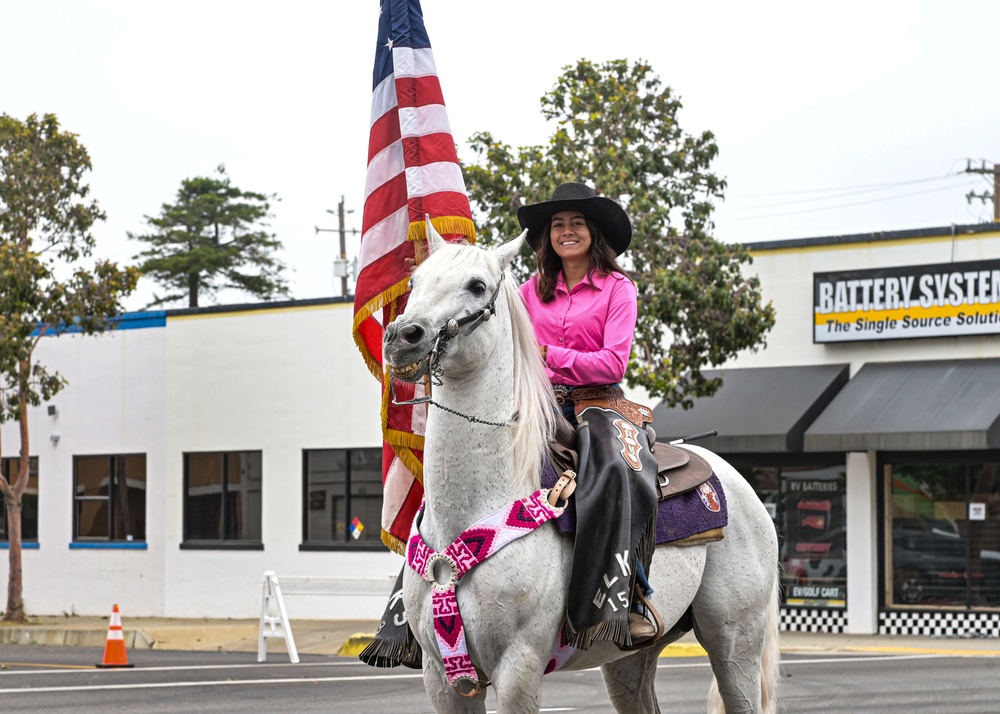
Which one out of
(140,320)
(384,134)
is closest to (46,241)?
(140,320)

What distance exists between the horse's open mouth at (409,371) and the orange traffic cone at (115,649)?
41.0 feet

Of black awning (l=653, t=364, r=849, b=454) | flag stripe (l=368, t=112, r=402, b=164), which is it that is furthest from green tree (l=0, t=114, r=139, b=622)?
flag stripe (l=368, t=112, r=402, b=164)

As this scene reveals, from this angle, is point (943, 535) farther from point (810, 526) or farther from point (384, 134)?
point (384, 134)

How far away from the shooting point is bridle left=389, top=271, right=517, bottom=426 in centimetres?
470

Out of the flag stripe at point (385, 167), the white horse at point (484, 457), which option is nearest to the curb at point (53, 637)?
the flag stripe at point (385, 167)

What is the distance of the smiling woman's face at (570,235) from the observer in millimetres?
5781

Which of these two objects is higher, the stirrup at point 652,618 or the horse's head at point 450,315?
the horse's head at point 450,315

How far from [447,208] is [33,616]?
21.9 metres

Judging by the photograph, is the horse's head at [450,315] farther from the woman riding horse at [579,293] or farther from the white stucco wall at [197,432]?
the white stucco wall at [197,432]

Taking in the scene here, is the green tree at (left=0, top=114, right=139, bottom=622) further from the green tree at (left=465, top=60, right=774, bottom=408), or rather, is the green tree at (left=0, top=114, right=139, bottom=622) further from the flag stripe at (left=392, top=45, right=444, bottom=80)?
the flag stripe at (left=392, top=45, right=444, bottom=80)

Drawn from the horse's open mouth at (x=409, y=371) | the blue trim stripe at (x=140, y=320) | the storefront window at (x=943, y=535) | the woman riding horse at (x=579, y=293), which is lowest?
the storefront window at (x=943, y=535)

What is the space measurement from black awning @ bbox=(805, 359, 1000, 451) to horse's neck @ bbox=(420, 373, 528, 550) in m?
14.6

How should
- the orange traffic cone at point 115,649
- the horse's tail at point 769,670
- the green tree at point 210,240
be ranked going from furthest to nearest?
the green tree at point 210,240, the orange traffic cone at point 115,649, the horse's tail at point 769,670

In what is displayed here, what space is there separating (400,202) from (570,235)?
4.98 feet
